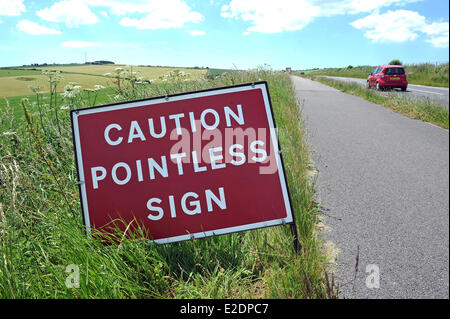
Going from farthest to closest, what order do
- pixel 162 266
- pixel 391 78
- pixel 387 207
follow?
pixel 391 78 → pixel 387 207 → pixel 162 266

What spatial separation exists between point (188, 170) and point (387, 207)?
2589mm

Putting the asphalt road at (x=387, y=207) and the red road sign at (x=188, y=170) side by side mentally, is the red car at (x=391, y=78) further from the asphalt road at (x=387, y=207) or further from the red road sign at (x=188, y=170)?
the red road sign at (x=188, y=170)

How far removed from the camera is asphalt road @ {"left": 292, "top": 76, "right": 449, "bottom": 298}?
232cm

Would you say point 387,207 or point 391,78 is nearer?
point 387,207

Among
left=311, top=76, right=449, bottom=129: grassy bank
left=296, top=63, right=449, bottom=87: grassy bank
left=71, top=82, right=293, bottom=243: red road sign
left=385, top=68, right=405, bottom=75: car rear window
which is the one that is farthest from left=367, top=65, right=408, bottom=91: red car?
left=71, top=82, right=293, bottom=243: red road sign

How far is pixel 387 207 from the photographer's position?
11.7 ft

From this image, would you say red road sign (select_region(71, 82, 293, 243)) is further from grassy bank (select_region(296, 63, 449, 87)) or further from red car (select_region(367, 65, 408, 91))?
grassy bank (select_region(296, 63, 449, 87))

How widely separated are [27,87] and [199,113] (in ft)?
9.94

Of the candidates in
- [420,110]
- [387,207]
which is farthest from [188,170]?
[420,110]

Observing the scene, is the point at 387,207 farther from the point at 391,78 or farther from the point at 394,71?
the point at 394,71

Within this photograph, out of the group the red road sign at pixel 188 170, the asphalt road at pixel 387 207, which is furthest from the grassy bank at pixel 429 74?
the red road sign at pixel 188 170

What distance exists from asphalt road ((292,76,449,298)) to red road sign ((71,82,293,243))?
0.91 meters

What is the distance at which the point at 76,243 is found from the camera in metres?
1.94

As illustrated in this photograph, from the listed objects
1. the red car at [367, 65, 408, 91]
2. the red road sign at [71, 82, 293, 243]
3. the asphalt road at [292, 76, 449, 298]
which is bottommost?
the asphalt road at [292, 76, 449, 298]
